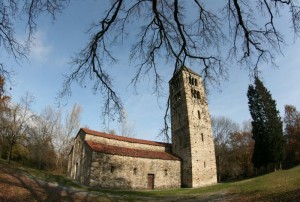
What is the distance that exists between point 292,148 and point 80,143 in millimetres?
30881

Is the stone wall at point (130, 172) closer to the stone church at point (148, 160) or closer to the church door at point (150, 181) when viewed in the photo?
the stone church at point (148, 160)

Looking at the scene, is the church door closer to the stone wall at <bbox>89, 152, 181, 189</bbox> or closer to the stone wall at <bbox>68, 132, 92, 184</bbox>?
the stone wall at <bbox>89, 152, 181, 189</bbox>

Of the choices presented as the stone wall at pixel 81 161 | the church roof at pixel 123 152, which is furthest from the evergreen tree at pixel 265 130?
the stone wall at pixel 81 161

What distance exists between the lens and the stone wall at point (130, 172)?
22391 millimetres

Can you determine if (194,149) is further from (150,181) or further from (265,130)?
(265,130)

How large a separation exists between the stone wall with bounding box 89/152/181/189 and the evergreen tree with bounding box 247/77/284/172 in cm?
1134

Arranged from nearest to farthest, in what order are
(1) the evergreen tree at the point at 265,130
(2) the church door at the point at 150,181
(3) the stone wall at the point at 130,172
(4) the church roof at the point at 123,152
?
(3) the stone wall at the point at 130,172 < (4) the church roof at the point at 123,152 < (2) the church door at the point at 150,181 < (1) the evergreen tree at the point at 265,130

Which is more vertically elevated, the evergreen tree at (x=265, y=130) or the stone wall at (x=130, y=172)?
the evergreen tree at (x=265, y=130)

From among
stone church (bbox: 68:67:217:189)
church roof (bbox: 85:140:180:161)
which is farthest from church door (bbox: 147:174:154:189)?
church roof (bbox: 85:140:180:161)

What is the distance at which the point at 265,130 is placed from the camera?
30.0m

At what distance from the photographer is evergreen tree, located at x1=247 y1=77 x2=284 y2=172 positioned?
28719 mm

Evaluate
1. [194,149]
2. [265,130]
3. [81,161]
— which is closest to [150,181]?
[194,149]

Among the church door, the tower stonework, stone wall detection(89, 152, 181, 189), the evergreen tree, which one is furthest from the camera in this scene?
the evergreen tree

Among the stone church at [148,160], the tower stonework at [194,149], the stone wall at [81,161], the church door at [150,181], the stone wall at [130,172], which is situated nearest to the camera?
the stone wall at [130,172]
